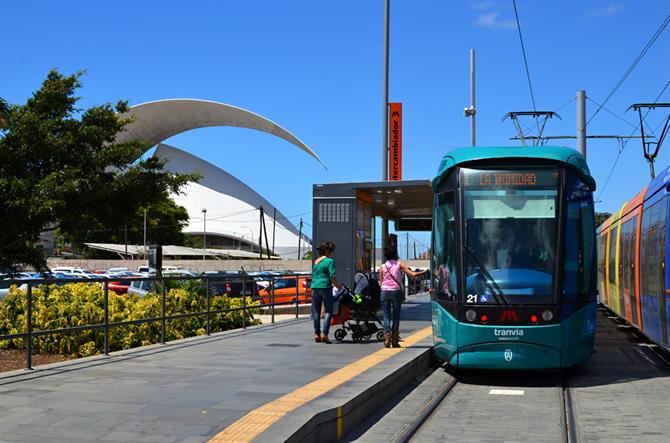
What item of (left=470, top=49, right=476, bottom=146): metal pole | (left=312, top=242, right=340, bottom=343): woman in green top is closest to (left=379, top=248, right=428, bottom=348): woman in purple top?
(left=312, top=242, right=340, bottom=343): woman in green top

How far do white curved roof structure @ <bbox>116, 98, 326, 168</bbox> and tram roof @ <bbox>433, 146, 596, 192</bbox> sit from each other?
6638 centimetres

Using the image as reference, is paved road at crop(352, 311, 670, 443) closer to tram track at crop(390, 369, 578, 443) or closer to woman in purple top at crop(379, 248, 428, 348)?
tram track at crop(390, 369, 578, 443)

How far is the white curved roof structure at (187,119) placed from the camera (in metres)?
78.1

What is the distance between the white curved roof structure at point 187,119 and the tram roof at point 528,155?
218 feet

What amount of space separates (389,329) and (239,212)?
106 m

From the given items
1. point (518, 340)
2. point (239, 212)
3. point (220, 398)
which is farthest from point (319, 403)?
point (239, 212)

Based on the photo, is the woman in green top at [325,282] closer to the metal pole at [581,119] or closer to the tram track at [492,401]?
the tram track at [492,401]

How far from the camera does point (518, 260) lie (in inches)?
423

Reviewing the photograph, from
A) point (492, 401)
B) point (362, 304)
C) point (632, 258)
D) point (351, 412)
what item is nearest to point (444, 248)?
point (492, 401)

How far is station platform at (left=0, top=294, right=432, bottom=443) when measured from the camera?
6449mm

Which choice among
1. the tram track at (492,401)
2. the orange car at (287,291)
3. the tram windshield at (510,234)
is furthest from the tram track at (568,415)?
the orange car at (287,291)

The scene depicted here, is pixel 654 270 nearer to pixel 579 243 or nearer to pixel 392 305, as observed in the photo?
pixel 579 243

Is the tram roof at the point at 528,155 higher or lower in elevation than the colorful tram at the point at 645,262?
higher

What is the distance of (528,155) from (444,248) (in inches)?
67.4
